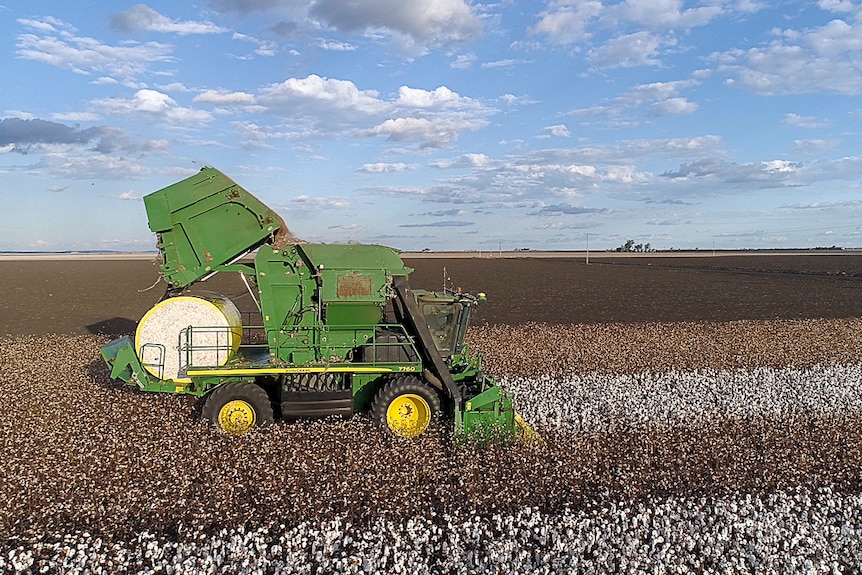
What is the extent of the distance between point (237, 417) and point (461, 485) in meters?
4.37

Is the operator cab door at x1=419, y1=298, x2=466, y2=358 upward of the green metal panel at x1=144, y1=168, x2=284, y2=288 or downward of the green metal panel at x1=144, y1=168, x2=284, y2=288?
downward

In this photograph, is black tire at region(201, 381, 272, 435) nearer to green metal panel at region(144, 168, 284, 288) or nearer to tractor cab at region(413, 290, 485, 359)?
green metal panel at region(144, 168, 284, 288)

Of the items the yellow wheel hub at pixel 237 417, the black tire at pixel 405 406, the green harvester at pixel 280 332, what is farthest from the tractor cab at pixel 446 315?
the yellow wheel hub at pixel 237 417

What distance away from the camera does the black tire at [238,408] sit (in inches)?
431

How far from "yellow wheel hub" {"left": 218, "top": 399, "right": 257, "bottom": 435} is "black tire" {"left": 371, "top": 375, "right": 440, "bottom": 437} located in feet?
6.94

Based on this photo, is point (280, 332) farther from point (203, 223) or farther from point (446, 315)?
point (446, 315)

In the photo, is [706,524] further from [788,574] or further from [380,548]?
[380,548]

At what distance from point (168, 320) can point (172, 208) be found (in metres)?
1.93

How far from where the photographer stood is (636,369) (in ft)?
55.4

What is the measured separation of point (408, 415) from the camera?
36.7ft

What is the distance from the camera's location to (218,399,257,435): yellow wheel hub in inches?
432

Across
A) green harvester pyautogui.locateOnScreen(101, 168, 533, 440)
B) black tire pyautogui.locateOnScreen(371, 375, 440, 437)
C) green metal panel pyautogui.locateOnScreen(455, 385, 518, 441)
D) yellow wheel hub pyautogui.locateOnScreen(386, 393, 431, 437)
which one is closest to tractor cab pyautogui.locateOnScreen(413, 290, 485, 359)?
green harvester pyautogui.locateOnScreen(101, 168, 533, 440)

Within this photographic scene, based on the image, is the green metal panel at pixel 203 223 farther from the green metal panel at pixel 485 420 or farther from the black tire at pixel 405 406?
the green metal panel at pixel 485 420

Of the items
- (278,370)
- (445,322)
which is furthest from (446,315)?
(278,370)
